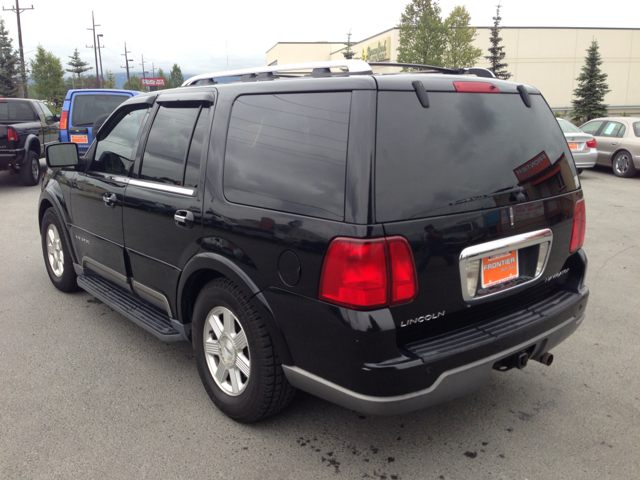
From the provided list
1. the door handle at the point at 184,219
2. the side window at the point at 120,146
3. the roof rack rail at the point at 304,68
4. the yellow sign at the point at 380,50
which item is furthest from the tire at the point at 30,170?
the yellow sign at the point at 380,50

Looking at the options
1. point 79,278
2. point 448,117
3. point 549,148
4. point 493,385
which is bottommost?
point 493,385

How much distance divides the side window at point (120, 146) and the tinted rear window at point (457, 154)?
87.0 inches

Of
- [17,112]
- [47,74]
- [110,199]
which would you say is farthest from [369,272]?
[47,74]

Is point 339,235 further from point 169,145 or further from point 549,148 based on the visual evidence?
point 169,145

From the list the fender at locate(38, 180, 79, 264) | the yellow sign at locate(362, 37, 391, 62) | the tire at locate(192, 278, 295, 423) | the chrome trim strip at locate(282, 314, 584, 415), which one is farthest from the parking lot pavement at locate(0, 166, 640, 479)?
the yellow sign at locate(362, 37, 391, 62)

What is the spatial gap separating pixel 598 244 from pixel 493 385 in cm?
454

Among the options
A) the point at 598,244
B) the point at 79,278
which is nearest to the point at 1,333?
the point at 79,278

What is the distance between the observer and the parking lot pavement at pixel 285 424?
2676 mm

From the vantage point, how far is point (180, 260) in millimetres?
3227

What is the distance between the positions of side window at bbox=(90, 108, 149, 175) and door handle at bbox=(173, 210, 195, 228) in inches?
35.7

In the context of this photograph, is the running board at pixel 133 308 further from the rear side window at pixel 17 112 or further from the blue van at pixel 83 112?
the rear side window at pixel 17 112

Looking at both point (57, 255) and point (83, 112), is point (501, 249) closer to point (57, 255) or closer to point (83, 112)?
point (57, 255)

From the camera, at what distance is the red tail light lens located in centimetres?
260

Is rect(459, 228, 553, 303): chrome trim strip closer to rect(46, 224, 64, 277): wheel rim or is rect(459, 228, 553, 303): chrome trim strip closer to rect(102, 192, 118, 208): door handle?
rect(102, 192, 118, 208): door handle
